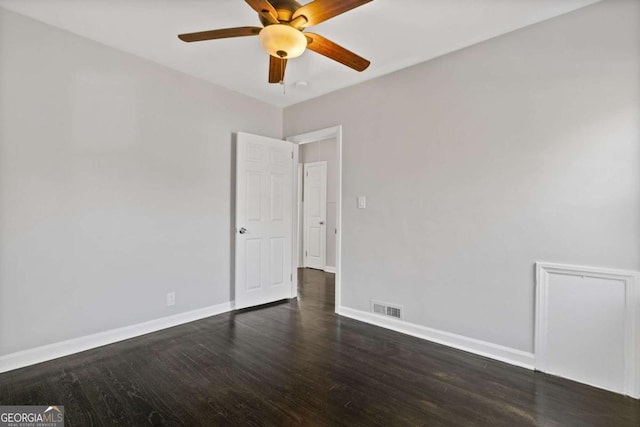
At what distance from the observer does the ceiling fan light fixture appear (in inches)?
70.1

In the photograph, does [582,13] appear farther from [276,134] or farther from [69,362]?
[69,362]

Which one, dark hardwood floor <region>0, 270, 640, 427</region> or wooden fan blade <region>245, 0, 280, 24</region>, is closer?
wooden fan blade <region>245, 0, 280, 24</region>

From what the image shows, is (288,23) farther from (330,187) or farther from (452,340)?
(330,187)

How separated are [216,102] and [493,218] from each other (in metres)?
3.05

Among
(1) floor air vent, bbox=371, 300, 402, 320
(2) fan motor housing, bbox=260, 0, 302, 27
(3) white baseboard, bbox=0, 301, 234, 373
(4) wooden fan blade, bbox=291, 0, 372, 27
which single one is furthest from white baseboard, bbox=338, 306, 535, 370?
(2) fan motor housing, bbox=260, 0, 302, 27

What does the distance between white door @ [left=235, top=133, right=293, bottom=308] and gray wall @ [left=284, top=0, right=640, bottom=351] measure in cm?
95

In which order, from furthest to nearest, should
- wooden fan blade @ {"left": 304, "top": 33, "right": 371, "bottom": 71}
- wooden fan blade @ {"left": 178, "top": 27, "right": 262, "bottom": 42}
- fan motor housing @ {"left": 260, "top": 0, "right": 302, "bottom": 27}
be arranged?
1. wooden fan blade @ {"left": 304, "top": 33, "right": 371, "bottom": 71}
2. wooden fan blade @ {"left": 178, "top": 27, "right": 262, "bottom": 42}
3. fan motor housing @ {"left": 260, "top": 0, "right": 302, "bottom": 27}

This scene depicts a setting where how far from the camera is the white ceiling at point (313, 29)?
7.14ft

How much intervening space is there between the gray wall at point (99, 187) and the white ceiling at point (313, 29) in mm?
215

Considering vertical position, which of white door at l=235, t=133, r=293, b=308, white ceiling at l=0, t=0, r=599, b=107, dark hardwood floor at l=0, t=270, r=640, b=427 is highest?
white ceiling at l=0, t=0, r=599, b=107

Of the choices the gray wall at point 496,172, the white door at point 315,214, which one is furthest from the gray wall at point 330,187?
the gray wall at point 496,172

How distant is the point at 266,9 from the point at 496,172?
2053 mm

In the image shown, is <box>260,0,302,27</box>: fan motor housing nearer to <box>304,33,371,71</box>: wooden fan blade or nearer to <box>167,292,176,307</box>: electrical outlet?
<box>304,33,371,71</box>: wooden fan blade

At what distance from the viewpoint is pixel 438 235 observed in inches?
112
